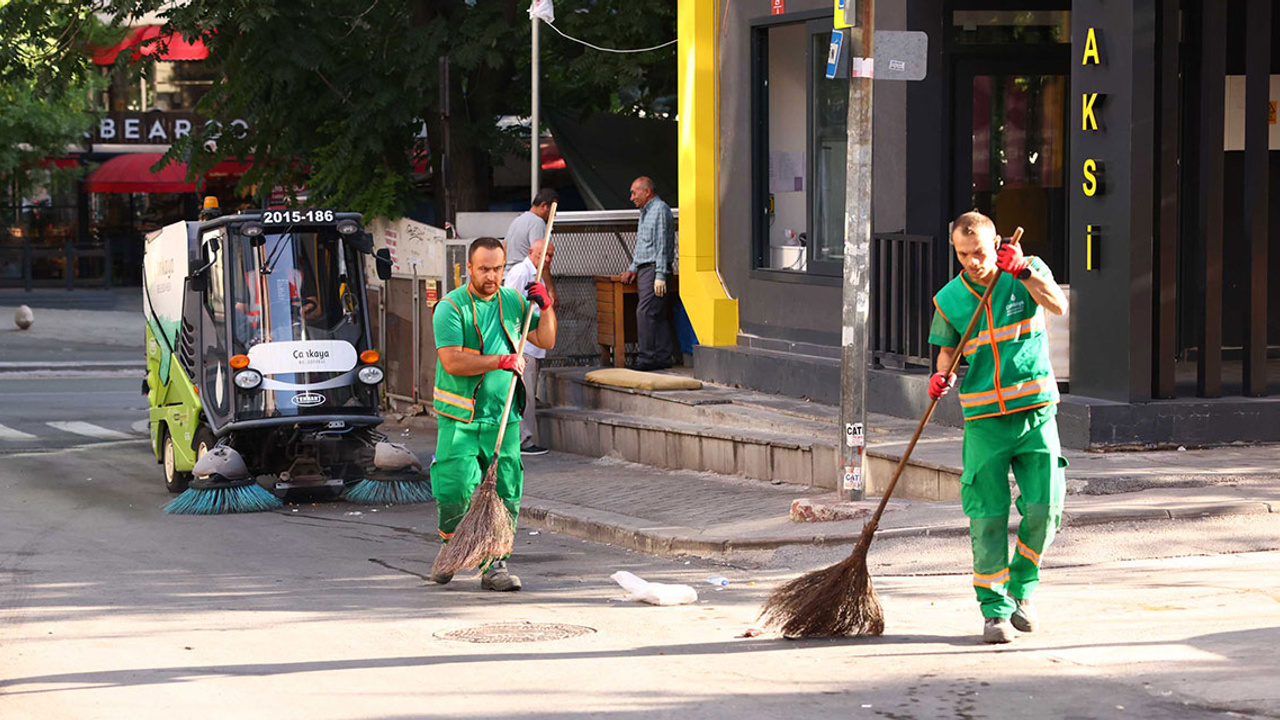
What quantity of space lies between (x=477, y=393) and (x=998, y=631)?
3171mm

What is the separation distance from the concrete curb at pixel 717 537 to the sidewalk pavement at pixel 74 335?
1582 centimetres

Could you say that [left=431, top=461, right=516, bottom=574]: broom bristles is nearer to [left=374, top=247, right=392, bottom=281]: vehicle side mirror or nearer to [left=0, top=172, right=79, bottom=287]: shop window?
[left=374, top=247, right=392, bottom=281]: vehicle side mirror

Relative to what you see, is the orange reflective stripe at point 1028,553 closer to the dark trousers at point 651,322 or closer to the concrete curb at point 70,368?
the dark trousers at point 651,322

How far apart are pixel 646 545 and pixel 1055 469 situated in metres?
3.76

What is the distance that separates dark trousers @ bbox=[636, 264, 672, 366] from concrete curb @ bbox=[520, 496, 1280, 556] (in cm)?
→ 442

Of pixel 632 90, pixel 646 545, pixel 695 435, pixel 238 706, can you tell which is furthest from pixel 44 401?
pixel 238 706

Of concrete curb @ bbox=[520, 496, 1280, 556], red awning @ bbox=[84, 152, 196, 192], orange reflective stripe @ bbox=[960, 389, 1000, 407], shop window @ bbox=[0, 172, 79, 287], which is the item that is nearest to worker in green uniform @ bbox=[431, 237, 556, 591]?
concrete curb @ bbox=[520, 496, 1280, 556]

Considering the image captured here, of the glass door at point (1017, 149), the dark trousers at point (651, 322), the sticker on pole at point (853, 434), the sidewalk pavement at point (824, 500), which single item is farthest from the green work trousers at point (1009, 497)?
the dark trousers at point (651, 322)

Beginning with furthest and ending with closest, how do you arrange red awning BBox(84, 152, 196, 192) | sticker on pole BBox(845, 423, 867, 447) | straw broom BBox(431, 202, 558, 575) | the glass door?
red awning BBox(84, 152, 196, 192) < the glass door < sticker on pole BBox(845, 423, 867, 447) < straw broom BBox(431, 202, 558, 575)

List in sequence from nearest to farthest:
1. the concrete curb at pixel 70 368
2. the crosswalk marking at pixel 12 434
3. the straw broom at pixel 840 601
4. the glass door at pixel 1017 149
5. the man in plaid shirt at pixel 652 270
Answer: the straw broom at pixel 840 601 → the glass door at pixel 1017 149 → the man in plaid shirt at pixel 652 270 → the crosswalk marking at pixel 12 434 → the concrete curb at pixel 70 368

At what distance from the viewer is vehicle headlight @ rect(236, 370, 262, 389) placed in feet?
44.1

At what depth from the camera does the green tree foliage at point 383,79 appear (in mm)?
19188

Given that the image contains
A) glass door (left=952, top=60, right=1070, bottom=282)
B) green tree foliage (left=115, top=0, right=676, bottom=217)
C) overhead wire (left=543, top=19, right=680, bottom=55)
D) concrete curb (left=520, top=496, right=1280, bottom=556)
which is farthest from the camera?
overhead wire (left=543, top=19, right=680, bottom=55)

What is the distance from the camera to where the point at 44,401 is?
21609mm
